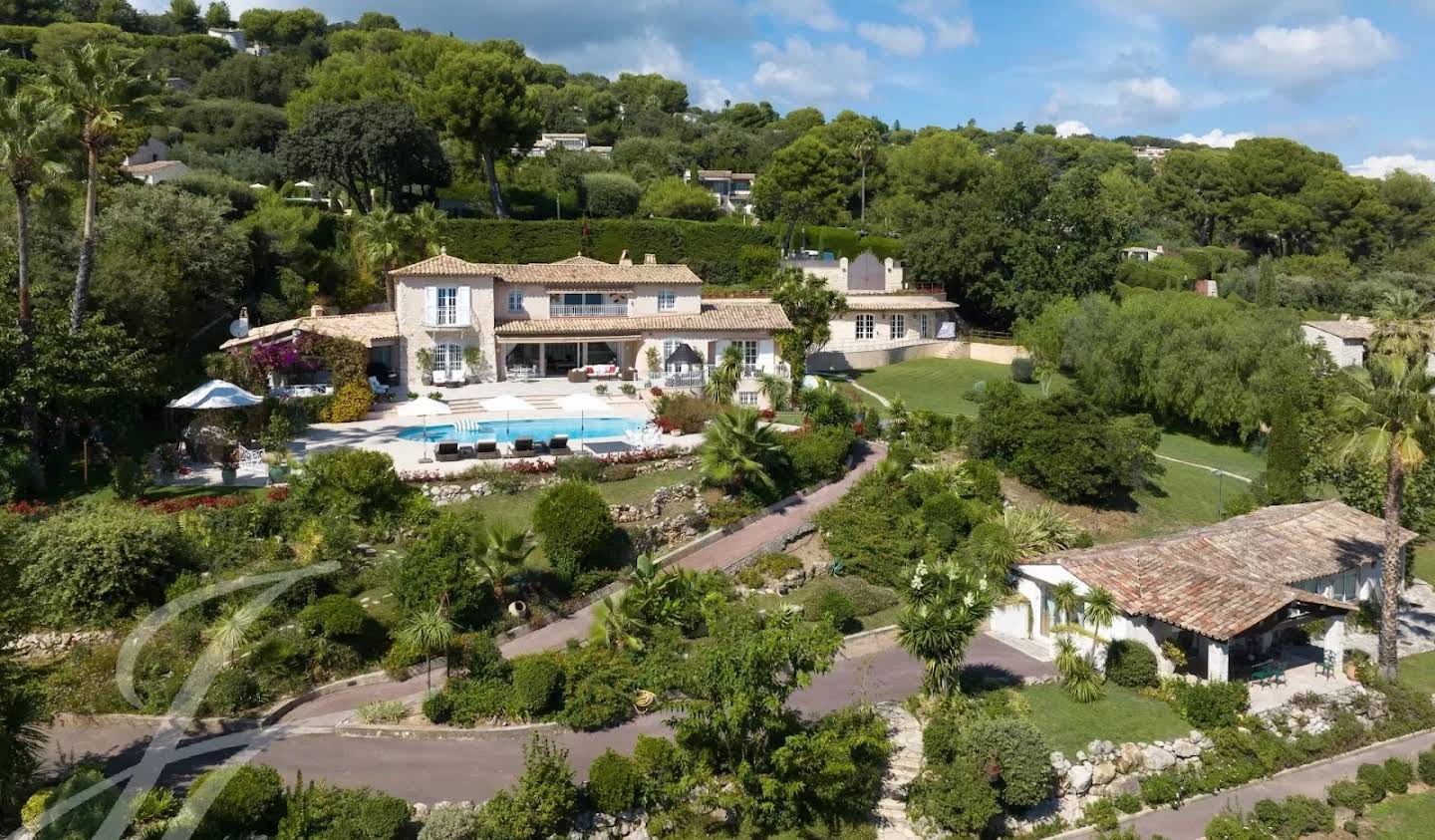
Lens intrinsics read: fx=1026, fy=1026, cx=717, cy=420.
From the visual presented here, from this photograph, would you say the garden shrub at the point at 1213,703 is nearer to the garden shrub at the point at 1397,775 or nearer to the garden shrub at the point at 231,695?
the garden shrub at the point at 1397,775

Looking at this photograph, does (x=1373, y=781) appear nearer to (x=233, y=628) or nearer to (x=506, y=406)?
(x=233, y=628)

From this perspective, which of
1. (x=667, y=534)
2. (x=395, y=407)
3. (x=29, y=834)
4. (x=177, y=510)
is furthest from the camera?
(x=395, y=407)

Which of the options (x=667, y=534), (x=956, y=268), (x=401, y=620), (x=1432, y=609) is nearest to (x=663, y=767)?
(x=401, y=620)

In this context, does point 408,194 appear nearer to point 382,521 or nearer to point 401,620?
point 382,521

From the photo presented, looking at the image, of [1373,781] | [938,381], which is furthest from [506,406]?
[1373,781]

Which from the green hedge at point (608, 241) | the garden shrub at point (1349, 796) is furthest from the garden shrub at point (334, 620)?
the green hedge at point (608, 241)

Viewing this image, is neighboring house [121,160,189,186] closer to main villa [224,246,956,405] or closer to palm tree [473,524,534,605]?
main villa [224,246,956,405]

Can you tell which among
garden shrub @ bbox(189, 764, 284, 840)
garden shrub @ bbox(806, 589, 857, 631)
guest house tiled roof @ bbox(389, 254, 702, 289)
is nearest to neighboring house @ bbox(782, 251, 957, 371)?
guest house tiled roof @ bbox(389, 254, 702, 289)
